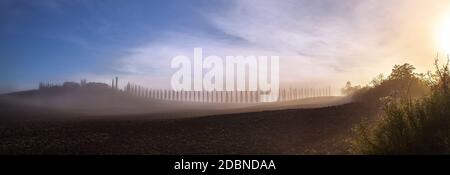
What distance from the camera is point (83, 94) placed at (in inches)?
5487

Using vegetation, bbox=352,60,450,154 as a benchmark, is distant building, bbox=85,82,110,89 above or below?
above

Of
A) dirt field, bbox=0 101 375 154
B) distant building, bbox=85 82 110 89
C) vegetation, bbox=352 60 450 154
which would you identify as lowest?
dirt field, bbox=0 101 375 154

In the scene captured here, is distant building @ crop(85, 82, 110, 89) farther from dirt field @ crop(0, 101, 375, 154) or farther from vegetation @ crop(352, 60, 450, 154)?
vegetation @ crop(352, 60, 450, 154)

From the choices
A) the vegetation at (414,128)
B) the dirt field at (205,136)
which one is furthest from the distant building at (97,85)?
the vegetation at (414,128)

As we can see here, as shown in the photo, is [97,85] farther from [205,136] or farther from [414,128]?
[414,128]

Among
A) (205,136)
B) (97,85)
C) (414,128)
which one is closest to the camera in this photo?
(414,128)

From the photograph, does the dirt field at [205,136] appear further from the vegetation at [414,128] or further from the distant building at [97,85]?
the distant building at [97,85]

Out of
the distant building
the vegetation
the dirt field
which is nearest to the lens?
the vegetation

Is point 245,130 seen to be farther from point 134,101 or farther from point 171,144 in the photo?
point 134,101

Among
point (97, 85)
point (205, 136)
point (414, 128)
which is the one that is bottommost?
point (205, 136)

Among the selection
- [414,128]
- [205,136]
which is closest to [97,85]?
[205,136]

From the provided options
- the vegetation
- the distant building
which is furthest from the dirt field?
the distant building
